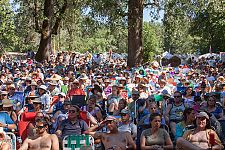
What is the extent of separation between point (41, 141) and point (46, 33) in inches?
916

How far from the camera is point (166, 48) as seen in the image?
9856 cm

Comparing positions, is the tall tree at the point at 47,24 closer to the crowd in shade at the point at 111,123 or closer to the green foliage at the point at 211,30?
the green foliage at the point at 211,30

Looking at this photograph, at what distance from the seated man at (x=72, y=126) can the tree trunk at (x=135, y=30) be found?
14.7m

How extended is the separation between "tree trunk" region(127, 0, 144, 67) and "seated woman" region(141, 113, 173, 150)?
15284mm

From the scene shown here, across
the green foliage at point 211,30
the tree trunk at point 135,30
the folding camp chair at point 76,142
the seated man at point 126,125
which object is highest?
the green foliage at point 211,30

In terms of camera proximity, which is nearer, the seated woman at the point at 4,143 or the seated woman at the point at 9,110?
the seated woman at the point at 4,143

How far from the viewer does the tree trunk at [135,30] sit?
22.6 m

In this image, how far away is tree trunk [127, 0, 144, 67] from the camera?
2264 cm

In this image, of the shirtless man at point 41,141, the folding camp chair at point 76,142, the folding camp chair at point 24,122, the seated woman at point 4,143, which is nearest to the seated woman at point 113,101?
the folding camp chair at point 24,122

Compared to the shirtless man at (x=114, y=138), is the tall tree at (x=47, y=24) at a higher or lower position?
higher

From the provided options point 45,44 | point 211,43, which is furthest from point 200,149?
point 211,43

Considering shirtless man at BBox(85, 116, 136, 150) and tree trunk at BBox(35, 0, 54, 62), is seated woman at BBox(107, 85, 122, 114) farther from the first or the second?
tree trunk at BBox(35, 0, 54, 62)

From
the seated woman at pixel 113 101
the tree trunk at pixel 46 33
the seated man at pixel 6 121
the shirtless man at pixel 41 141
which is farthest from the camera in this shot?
the tree trunk at pixel 46 33

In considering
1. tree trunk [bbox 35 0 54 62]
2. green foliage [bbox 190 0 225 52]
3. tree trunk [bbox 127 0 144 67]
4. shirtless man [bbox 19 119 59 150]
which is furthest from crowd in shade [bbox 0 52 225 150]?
green foliage [bbox 190 0 225 52]
